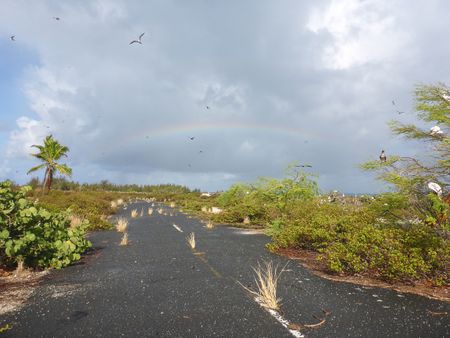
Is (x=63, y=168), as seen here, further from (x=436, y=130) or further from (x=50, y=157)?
(x=436, y=130)

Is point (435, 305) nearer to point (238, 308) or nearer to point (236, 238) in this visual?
point (238, 308)

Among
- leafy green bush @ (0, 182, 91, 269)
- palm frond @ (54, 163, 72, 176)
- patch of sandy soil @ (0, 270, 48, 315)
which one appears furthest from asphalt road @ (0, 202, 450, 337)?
palm frond @ (54, 163, 72, 176)

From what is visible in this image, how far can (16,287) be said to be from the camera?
8.05 meters

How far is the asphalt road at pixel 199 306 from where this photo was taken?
17.5ft

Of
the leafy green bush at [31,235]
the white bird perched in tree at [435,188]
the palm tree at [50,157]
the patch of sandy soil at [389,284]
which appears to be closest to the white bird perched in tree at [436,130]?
the white bird perched in tree at [435,188]

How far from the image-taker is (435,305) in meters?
6.62

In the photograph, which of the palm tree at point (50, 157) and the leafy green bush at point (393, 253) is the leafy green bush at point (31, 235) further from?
the palm tree at point (50, 157)

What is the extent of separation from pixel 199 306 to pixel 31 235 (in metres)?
5.13

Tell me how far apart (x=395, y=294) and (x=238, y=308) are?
3.50 meters

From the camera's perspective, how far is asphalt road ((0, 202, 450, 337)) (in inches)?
210

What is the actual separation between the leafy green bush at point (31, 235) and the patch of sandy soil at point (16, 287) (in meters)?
0.46

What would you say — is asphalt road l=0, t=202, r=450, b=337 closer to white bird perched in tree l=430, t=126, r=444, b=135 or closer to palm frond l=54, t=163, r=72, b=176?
white bird perched in tree l=430, t=126, r=444, b=135

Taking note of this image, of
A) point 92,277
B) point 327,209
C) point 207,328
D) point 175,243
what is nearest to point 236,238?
point 175,243

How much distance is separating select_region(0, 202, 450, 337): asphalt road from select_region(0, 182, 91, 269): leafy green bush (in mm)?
665
